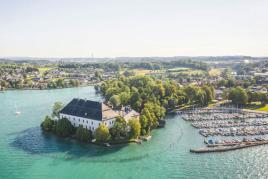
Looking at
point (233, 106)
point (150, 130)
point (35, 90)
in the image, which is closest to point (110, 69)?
point (35, 90)

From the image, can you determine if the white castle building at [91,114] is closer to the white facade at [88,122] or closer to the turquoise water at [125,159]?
the white facade at [88,122]

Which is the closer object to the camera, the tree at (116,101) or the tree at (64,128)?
the tree at (64,128)

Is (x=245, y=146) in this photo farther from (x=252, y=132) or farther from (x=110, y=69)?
(x=110, y=69)

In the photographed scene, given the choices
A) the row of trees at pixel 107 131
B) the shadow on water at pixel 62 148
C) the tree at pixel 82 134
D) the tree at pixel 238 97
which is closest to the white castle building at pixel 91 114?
the row of trees at pixel 107 131

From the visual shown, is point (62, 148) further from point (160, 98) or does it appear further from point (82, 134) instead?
point (160, 98)

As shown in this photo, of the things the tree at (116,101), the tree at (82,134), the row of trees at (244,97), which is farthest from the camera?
the row of trees at (244,97)

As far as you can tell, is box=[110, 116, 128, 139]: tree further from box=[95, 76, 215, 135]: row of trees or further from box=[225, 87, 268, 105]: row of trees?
box=[225, 87, 268, 105]: row of trees
